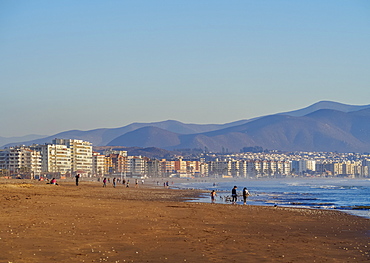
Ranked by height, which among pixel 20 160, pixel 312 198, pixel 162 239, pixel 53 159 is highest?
pixel 53 159

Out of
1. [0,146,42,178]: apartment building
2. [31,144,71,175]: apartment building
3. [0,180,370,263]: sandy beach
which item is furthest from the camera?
[31,144,71,175]: apartment building

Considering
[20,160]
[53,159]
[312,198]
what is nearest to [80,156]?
[53,159]

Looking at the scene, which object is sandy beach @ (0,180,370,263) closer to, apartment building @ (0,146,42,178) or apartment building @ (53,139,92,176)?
apartment building @ (0,146,42,178)

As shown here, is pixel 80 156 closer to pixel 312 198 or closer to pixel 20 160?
pixel 20 160

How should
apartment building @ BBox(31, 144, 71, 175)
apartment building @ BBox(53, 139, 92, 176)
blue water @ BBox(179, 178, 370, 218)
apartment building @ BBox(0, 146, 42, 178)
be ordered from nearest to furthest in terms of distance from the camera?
blue water @ BBox(179, 178, 370, 218)
apartment building @ BBox(0, 146, 42, 178)
apartment building @ BBox(31, 144, 71, 175)
apartment building @ BBox(53, 139, 92, 176)

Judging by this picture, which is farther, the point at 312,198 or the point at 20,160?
the point at 20,160

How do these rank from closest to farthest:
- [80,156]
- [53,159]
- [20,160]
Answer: [20,160] → [53,159] → [80,156]

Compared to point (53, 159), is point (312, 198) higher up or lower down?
lower down

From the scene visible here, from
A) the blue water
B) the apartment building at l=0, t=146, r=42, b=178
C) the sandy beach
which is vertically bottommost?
the blue water

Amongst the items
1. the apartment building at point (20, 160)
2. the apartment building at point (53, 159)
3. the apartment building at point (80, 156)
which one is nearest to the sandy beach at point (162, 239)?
the apartment building at point (20, 160)

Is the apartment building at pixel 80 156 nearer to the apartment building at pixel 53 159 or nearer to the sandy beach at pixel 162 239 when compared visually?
the apartment building at pixel 53 159

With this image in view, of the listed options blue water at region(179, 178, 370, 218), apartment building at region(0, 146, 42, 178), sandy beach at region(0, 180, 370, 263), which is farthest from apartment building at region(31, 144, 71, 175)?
sandy beach at region(0, 180, 370, 263)

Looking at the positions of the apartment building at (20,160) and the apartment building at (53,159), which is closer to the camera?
the apartment building at (20,160)

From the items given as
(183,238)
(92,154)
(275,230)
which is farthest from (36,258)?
(92,154)
